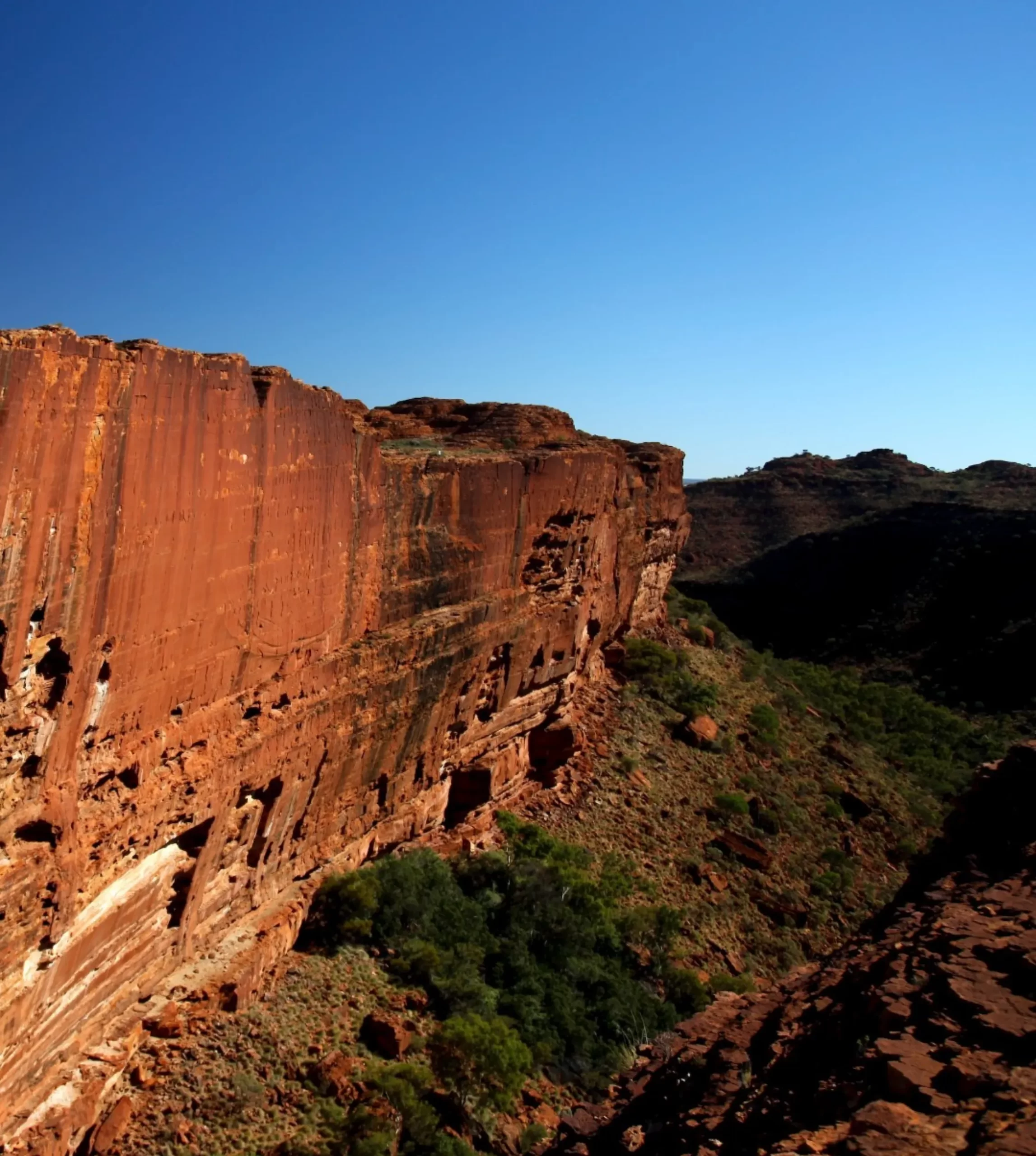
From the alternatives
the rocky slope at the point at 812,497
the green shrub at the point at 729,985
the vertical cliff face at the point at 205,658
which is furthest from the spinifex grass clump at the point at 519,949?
the rocky slope at the point at 812,497

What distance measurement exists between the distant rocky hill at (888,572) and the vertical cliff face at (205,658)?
115 ft

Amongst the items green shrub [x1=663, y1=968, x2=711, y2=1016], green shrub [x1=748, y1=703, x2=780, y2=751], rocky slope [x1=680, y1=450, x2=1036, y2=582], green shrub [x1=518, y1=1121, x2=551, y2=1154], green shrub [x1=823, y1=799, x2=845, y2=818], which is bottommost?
green shrub [x1=518, y1=1121, x2=551, y2=1154]

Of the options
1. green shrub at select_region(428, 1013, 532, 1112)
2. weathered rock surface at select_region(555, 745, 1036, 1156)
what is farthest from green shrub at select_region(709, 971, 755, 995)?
green shrub at select_region(428, 1013, 532, 1112)

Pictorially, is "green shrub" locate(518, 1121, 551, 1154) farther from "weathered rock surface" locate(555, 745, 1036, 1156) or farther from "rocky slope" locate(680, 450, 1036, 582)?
"rocky slope" locate(680, 450, 1036, 582)

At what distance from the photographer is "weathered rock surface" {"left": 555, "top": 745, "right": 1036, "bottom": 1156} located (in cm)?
618

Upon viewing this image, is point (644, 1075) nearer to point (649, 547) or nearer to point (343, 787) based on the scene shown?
point (343, 787)

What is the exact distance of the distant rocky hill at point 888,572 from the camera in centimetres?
4916

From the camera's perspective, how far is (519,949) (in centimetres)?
1605

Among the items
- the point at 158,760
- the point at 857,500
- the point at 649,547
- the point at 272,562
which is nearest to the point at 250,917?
the point at 158,760

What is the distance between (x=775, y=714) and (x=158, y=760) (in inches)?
825

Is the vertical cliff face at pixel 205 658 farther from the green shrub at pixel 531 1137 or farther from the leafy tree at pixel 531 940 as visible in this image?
the green shrub at pixel 531 1137

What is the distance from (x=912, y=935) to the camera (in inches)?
433

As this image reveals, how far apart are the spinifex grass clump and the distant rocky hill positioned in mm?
31576

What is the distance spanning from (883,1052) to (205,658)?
7.43m
